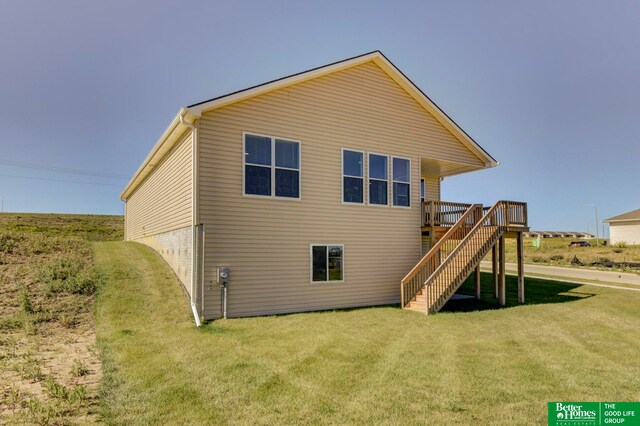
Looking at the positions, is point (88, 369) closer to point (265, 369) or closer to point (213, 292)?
point (265, 369)

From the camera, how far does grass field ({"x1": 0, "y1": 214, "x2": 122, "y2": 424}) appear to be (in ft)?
14.5

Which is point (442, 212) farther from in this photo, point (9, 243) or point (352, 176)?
point (9, 243)

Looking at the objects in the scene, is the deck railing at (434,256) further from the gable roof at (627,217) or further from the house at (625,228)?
the gable roof at (627,217)

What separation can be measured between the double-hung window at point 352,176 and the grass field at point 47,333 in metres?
7.94

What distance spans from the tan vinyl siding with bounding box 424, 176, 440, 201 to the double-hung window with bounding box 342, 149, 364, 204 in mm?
5145

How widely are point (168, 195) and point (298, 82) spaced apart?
5.98 m

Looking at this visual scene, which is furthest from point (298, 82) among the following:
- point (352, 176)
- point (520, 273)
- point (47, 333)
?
point (520, 273)

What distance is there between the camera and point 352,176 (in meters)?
12.1

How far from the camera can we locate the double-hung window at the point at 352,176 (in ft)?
39.3

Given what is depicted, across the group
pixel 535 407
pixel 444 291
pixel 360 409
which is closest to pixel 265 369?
pixel 360 409

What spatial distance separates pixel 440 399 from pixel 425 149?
1071 centimetres

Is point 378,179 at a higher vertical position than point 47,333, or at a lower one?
higher

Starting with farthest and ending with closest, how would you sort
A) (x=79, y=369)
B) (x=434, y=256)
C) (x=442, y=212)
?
1. (x=442, y=212)
2. (x=434, y=256)
3. (x=79, y=369)

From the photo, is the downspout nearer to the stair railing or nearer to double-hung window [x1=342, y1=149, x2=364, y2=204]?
double-hung window [x1=342, y1=149, x2=364, y2=204]
